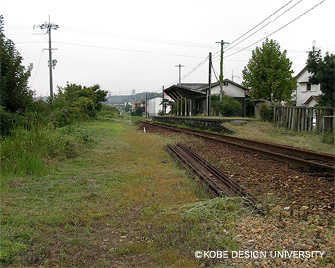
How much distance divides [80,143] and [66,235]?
6157 mm

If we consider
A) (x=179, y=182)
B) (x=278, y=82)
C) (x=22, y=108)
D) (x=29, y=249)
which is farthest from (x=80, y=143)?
(x=278, y=82)

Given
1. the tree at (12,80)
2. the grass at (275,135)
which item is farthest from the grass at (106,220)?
the grass at (275,135)

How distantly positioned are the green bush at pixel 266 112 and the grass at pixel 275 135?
2.99 feet

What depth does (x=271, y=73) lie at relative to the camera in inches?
1241

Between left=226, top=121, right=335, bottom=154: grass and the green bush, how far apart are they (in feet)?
2.99

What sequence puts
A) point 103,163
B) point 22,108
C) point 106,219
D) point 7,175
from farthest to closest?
1. point 22,108
2. point 103,163
3. point 7,175
4. point 106,219

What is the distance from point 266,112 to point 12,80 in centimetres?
1505

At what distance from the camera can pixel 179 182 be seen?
5570mm

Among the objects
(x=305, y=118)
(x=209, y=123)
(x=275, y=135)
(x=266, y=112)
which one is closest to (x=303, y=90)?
(x=266, y=112)

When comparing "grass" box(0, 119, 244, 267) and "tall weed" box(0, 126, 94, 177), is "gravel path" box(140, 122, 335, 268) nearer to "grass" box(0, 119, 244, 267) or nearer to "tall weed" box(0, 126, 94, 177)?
"grass" box(0, 119, 244, 267)

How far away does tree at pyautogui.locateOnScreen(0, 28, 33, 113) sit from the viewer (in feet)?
26.0

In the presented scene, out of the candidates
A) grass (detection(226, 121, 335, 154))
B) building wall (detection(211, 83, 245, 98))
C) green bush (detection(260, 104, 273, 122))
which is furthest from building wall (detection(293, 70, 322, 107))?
grass (detection(226, 121, 335, 154))

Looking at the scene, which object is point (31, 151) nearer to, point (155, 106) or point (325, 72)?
point (325, 72)

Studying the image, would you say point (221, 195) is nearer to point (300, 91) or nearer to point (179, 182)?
Answer: point (179, 182)
